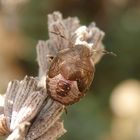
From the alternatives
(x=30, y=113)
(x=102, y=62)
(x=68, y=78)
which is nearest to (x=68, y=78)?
(x=68, y=78)

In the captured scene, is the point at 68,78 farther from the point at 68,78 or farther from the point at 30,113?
the point at 30,113

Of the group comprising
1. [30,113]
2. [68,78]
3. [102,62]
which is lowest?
[30,113]

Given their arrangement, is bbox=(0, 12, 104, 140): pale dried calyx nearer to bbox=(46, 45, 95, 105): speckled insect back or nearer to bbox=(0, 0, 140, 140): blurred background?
bbox=(46, 45, 95, 105): speckled insect back

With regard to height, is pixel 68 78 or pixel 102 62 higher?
pixel 102 62

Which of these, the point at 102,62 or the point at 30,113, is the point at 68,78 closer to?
the point at 30,113

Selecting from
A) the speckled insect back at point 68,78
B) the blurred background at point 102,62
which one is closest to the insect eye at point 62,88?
the speckled insect back at point 68,78

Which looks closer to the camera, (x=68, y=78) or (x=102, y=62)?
(x=68, y=78)

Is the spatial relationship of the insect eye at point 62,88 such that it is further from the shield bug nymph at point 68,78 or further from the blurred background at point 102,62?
the blurred background at point 102,62

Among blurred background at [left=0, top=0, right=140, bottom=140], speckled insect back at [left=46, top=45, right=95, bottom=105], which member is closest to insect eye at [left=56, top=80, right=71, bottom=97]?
speckled insect back at [left=46, top=45, right=95, bottom=105]
